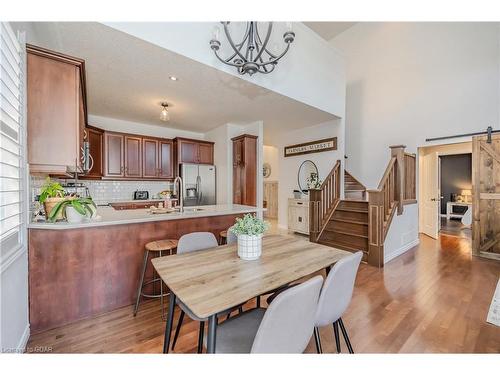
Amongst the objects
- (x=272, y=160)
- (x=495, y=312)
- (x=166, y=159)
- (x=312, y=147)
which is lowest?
(x=495, y=312)

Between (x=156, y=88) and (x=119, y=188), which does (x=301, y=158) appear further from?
(x=119, y=188)

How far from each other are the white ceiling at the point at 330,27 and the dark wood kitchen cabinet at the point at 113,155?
573 centimetres

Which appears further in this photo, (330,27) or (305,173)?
(330,27)

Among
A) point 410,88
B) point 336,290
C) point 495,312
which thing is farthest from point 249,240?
point 410,88

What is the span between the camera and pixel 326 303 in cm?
125

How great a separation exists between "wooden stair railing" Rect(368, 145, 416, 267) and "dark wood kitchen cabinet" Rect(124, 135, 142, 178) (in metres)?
4.38

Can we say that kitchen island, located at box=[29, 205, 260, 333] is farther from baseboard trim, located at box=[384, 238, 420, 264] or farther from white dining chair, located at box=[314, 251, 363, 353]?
baseboard trim, located at box=[384, 238, 420, 264]

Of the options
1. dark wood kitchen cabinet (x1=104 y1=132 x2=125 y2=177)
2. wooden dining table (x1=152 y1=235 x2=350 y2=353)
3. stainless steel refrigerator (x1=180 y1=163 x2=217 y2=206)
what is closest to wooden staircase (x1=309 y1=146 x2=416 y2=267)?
wooden dining table (x1=152 y1=235 x2=350 y2=353)

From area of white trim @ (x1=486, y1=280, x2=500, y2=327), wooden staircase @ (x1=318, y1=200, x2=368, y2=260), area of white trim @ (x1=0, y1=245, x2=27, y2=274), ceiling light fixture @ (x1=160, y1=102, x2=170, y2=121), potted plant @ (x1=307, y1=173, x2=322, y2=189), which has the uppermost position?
ceiling light fixture @ (x1=160, y1=102, x2=170, y2=121)

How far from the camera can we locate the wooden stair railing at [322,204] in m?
4.33

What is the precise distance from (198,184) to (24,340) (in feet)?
11.2

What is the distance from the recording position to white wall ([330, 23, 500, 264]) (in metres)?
3.91

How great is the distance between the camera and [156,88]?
304 cm
